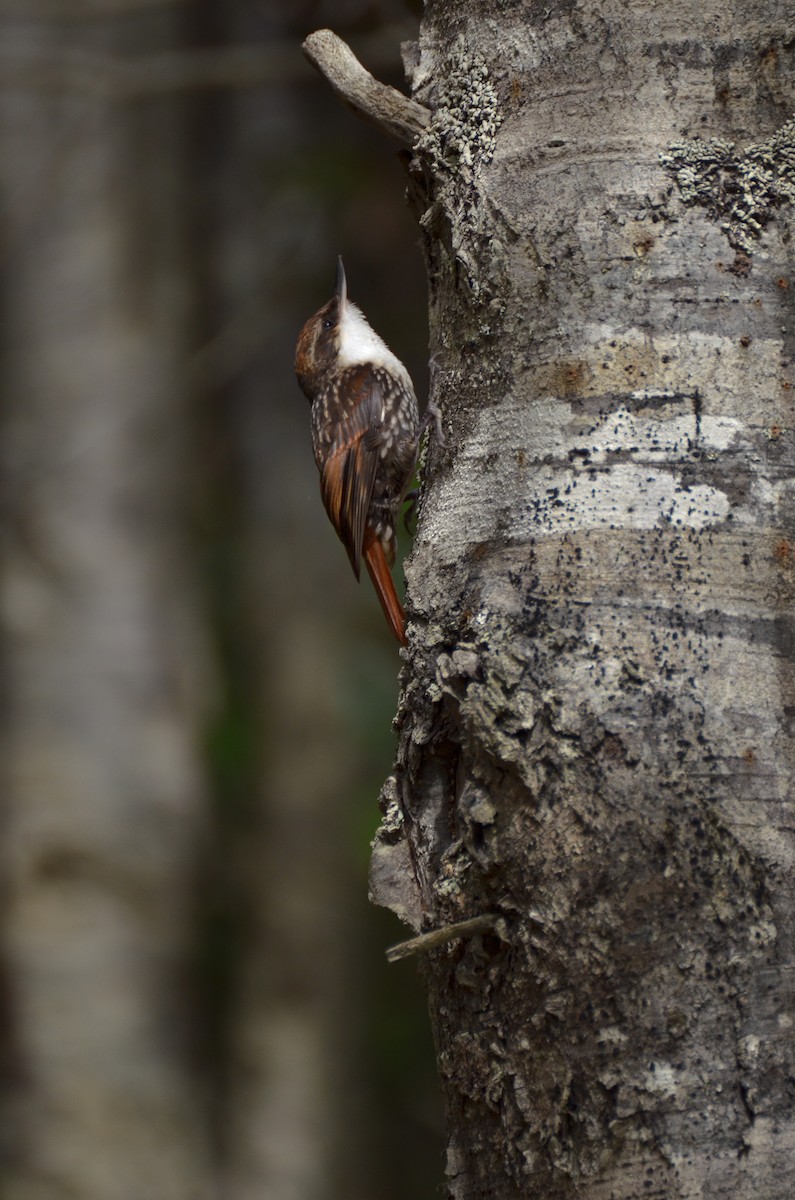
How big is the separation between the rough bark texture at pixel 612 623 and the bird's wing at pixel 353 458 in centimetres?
197

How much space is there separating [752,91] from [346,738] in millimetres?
6448

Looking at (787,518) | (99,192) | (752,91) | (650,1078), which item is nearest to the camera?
(650,1078)

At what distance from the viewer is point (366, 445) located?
442 centimetres

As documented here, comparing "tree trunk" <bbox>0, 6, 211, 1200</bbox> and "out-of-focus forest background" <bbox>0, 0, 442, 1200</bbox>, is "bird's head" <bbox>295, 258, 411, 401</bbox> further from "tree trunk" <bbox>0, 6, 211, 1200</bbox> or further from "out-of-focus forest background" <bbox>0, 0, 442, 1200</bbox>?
"tree trunk" <bbox>0, 6, 211, 1200</bbox>

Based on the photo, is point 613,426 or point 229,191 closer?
point 613,426

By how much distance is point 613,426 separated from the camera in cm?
204

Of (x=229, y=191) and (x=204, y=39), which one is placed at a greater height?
(x=204, y=39)

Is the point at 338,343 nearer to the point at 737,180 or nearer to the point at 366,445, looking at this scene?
the point at 366,445

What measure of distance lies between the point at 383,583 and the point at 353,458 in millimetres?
591

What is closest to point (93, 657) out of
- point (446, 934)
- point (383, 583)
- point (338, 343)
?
point (338, 343)

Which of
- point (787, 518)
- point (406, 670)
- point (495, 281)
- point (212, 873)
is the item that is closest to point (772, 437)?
point (787, 518)

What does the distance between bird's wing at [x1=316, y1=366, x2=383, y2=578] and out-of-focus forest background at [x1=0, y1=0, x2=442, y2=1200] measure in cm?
158

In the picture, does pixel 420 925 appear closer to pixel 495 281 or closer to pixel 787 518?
pixel 787 518

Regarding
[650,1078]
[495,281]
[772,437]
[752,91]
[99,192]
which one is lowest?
[650,1078]
